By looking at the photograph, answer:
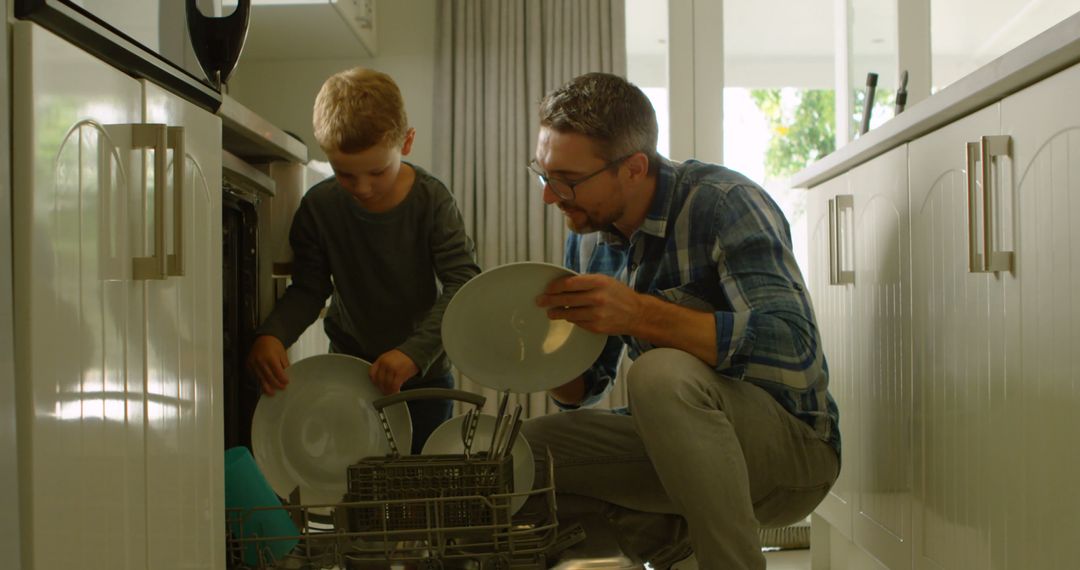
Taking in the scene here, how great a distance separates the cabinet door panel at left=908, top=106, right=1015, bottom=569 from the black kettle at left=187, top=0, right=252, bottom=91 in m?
1.00

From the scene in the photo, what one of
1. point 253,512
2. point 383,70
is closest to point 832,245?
point 253,512

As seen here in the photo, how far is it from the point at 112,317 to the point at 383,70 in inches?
110

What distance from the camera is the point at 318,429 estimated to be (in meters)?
1.55

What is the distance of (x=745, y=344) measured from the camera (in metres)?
1.41

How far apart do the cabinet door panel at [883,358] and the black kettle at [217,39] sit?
1081 mm

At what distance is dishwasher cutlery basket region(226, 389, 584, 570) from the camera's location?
104 centimetres

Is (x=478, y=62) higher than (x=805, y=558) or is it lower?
higher

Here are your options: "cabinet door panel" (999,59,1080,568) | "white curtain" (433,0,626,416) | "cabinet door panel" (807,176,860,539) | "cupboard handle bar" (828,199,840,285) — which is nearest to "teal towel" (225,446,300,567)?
"cabinet door panel" (999,59,1080,568)

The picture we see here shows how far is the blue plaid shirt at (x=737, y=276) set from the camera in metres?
1.43

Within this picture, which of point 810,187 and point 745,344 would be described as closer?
point 745,344

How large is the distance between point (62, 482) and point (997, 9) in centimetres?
474

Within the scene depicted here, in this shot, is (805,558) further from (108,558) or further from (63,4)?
(63,4)

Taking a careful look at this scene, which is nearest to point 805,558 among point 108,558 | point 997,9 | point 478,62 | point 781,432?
point 781,432

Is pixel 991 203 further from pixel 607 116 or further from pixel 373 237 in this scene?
pixel 373 237
